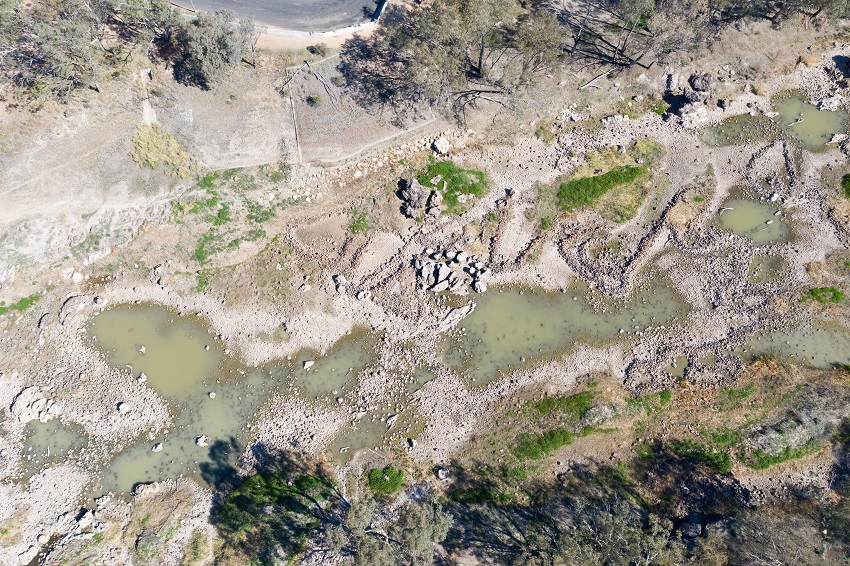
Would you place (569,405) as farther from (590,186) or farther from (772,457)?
(590,186)

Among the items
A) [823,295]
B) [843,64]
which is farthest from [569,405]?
[843,64]

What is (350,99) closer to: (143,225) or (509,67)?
(509,67)

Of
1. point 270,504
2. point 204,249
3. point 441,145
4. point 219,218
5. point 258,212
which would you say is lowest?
point 270,504

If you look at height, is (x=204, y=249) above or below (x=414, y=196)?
below

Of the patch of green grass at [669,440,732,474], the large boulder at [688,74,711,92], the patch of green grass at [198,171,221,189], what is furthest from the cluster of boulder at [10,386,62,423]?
the large boulder at [688,74,711,92]

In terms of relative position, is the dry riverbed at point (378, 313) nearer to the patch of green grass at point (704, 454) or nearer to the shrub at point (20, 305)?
the shrub at point (20, 305)

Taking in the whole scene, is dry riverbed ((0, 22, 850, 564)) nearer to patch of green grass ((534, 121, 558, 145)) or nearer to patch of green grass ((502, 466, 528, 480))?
patch of green grass ((534, 121, 558, 145))

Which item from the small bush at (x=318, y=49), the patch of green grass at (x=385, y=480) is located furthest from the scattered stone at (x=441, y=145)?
the patch of green grass at (x=385, y=480)
